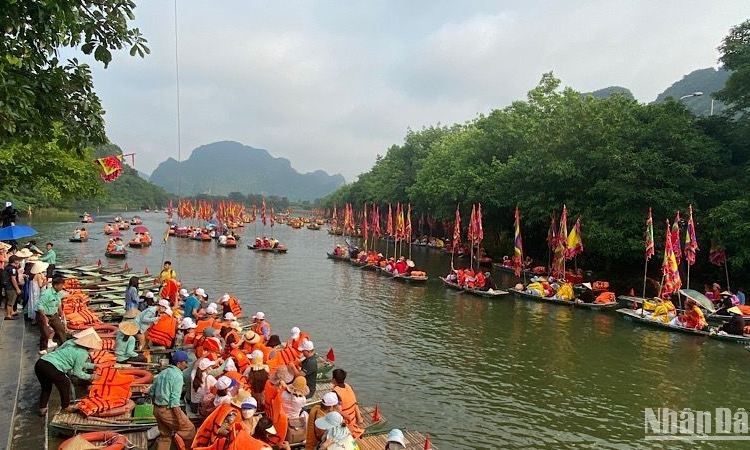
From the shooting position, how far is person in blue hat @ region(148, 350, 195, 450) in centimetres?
854

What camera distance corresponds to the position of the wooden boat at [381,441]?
32.1ft

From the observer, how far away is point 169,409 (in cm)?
862

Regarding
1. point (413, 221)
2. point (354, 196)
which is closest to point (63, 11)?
point (413, 221)

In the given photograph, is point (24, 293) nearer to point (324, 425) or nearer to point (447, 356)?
point (324, 425)

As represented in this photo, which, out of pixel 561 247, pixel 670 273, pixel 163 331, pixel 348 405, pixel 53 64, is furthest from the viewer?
pixel 561 247

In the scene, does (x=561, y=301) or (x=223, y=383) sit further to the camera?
(x=561, y=301)

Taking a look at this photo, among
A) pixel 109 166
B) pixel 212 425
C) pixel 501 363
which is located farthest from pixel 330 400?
pixel 109 166

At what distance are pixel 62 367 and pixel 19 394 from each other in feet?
5.25

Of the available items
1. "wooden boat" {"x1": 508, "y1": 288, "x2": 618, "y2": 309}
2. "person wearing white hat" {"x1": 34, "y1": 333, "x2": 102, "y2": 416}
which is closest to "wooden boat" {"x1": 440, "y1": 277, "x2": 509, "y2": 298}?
"wooden boat" {"x1": 508, "y1": 288, "x2": 618, "y2": 309}

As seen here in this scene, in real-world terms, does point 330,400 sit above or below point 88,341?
below

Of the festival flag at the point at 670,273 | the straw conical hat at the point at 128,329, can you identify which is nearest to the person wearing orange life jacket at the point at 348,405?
the straw conical hat at the point at 128,329

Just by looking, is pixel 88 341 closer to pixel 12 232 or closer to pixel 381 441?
pixel 381 441

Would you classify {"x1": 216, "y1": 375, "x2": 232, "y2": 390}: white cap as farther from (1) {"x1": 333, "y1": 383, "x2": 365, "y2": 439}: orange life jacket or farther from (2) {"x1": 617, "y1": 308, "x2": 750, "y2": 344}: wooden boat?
(2) {"x1": 617, "y1": 308, "x2": 750, "y2": 344}: wooden boat

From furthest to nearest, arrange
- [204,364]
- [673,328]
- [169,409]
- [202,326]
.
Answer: [673,328]
[202,326]
[204,364]
[169,409]
